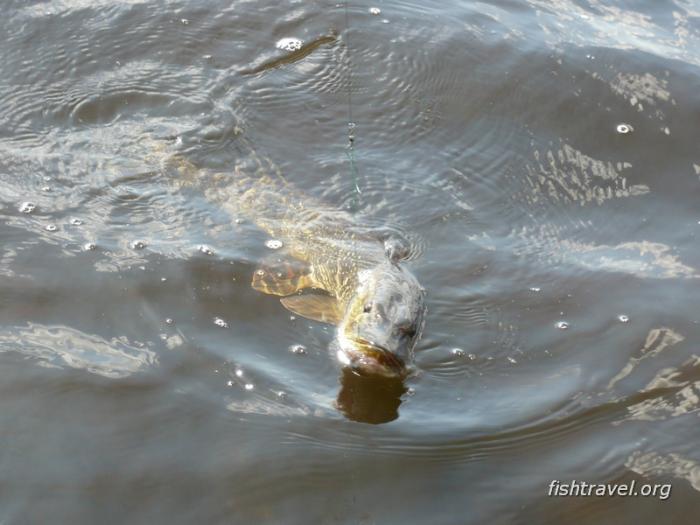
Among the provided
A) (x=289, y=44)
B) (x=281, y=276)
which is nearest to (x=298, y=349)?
(x=281, y=276)

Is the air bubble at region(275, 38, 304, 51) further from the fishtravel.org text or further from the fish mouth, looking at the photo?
the fishtravel.org text

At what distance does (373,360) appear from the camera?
4.89 meters

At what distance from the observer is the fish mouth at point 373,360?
487cm

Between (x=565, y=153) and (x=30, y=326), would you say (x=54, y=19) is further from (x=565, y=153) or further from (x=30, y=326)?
(x=565, y=153)

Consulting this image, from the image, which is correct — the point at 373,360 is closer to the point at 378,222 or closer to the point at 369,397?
the point at 369,397

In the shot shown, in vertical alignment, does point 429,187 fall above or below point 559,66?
below

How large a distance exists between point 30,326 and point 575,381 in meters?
2.98

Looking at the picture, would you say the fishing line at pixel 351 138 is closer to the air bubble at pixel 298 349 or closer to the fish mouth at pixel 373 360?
the air bubble at pixel 298 349

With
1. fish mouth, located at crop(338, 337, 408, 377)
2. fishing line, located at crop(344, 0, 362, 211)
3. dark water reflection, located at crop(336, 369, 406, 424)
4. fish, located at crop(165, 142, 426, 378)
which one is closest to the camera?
dark water reflection, located at crop(336, 369, 406, 424)

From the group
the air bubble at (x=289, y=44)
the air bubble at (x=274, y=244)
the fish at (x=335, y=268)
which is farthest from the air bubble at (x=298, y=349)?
the air bubble at (x=289, y=44)

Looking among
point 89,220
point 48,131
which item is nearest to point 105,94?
point 48,131

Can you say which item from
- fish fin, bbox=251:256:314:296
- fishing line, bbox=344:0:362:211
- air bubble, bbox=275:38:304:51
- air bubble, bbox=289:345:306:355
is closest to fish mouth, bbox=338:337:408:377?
air bubble, bbox=289:345:306:355

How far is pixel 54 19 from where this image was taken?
311 inches

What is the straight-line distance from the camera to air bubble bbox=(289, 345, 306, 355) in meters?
5.07
